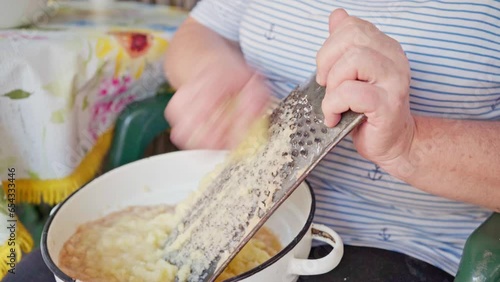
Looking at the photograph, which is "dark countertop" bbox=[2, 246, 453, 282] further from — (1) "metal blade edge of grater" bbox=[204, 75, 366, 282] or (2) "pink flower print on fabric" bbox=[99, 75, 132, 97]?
(2) "pink flower print on fabric" bbox=[99, 75, 132, 97]

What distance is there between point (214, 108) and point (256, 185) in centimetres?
18

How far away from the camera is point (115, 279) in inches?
23.3

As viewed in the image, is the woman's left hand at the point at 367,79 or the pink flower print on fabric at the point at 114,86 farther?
the pink flower print on fabric at the point at 114,86

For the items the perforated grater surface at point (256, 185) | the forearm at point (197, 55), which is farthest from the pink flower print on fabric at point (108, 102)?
the perforated grater surface at point (256, 185)

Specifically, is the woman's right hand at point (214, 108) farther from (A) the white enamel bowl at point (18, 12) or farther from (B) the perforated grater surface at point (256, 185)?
(A) the white enamel bowl at point (18, 12)

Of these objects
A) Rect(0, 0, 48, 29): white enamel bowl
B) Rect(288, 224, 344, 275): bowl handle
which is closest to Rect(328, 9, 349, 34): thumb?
Rect(288, 224, 344, 275): bowl handle

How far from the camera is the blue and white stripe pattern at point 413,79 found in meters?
0.63

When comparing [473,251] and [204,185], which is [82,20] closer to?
[204,185]

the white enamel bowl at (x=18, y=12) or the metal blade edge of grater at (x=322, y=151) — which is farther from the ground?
the metal blade edge of grater at (x=322, y=151)

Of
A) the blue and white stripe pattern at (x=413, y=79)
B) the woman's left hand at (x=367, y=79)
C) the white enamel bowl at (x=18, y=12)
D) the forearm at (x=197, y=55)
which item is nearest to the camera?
the woman's left hand at (x=367, y=79)

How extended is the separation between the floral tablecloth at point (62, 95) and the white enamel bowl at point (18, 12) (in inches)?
0.7

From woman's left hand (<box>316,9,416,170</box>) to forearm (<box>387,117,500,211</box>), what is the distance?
5cm

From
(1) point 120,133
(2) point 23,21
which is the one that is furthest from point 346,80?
(2) point 23,21

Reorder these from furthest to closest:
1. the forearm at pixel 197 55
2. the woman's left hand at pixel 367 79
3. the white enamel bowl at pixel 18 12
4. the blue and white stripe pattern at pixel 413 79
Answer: the white enamel bowl at pixel 18 12
the forearm at pixel 197 55
the blue and white stripe pattern at pixel 413 79
the woman's left hand at pixel 367 79
